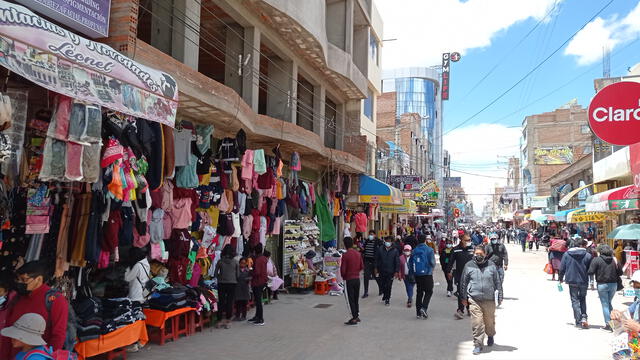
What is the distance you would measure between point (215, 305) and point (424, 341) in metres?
4.10

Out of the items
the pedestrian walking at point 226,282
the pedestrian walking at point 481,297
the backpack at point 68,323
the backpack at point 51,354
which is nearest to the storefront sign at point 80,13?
the backpack at point 68,323

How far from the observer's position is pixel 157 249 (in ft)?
27.1

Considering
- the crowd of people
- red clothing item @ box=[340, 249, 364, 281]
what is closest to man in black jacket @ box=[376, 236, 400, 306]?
the crowd of people

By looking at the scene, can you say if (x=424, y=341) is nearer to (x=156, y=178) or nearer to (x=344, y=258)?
(x=344, y=258)

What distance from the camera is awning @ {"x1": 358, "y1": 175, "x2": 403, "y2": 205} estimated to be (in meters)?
20.4

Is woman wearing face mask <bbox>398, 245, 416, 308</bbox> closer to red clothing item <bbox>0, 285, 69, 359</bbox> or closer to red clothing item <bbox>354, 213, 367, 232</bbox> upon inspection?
red clothing item <bbox>354, 213, 367, 232</bbox>

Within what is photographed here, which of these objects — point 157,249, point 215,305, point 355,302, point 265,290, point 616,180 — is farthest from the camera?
point 616,180

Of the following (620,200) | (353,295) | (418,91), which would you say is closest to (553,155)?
(620,200)

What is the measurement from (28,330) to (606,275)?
995 centimetres

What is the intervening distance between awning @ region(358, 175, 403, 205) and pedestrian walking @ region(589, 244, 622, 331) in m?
11.0

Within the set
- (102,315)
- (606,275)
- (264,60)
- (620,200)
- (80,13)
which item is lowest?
(102,315)

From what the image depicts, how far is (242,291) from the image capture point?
9.91m

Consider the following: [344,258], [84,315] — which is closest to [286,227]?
[344,258]

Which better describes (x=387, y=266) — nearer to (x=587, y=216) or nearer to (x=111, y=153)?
(x=111, y=153)
